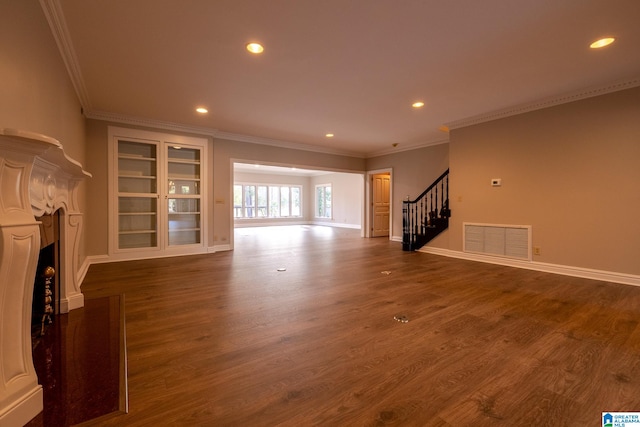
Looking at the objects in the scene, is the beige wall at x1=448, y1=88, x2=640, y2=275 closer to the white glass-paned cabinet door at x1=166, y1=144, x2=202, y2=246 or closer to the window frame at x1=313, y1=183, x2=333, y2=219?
the white glass-paned cabinet door at x1=166, y1=144, x2=202, y2=246

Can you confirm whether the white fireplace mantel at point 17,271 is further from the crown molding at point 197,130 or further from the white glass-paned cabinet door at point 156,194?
the crown molding at point 197,130

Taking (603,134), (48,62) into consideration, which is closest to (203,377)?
(48,62)

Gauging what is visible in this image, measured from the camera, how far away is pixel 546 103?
4.45 metres

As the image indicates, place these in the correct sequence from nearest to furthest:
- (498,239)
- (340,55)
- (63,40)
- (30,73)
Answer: (30,73), (63,40), (340,55), (498,239)

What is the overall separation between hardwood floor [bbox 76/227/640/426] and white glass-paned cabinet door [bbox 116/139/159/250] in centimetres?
176

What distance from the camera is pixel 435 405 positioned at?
4.95 feet

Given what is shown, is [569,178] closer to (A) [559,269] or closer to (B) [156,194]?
(A) [559,269]

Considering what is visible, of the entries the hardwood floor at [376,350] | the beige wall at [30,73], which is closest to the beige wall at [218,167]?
the hardwood floor at [376,350]

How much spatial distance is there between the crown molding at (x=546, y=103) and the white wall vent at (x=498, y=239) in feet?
6.37

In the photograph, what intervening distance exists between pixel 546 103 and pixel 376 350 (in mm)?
4804

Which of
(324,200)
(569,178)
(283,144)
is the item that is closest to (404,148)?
(283,144)

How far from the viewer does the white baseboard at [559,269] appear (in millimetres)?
3844

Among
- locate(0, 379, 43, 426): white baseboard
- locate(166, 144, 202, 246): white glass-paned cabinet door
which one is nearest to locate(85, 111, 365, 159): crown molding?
locate(166, 144, 202, 246): white glass-paned cabinet door

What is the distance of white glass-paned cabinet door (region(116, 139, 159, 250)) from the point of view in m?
5.50
